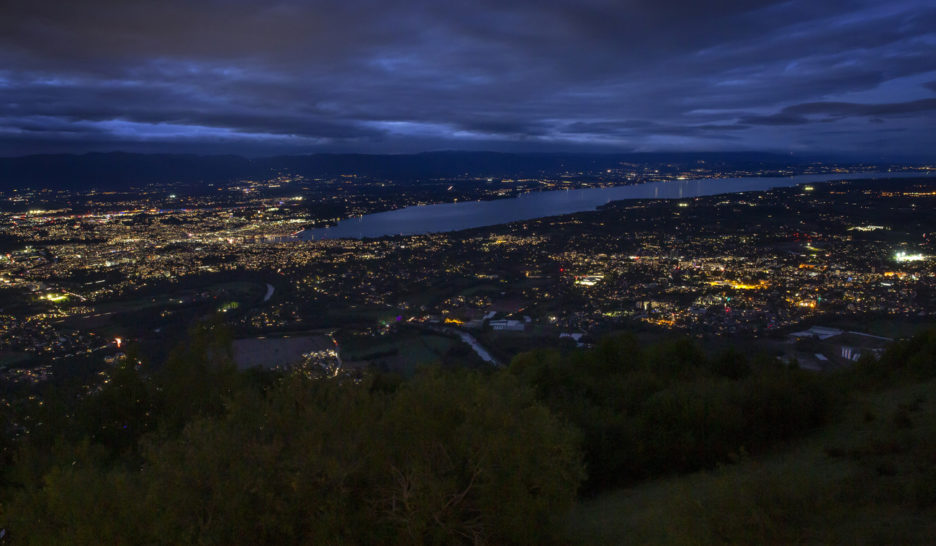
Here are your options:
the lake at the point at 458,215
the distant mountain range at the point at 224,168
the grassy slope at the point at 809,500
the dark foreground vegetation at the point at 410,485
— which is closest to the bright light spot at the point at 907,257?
the grassy slope at the point at 809,500

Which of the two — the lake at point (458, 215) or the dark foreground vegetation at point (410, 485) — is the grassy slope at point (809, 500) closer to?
the dark foreground vegetation at point (410, 485)

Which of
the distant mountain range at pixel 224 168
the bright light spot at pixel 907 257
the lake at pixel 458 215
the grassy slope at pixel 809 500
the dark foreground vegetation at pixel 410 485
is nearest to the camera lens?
the dark foreground vegetation at pixel 410 485

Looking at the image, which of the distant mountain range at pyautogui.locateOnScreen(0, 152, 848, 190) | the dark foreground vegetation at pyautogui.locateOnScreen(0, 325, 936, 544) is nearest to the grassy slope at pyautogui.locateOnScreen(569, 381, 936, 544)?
the dark foreground vegetation at pyautogui.locateOnScreen(0, 325, 936, 544)

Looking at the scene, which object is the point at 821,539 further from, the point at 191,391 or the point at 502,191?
the point at 502,191

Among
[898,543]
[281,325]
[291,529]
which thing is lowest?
[281,325]

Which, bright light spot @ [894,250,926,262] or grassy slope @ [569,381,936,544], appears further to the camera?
bright light spot @ [894,250,926,262]

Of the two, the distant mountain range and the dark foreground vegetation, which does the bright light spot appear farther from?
the distant mountain range

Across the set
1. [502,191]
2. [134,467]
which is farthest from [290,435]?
[502,191]
